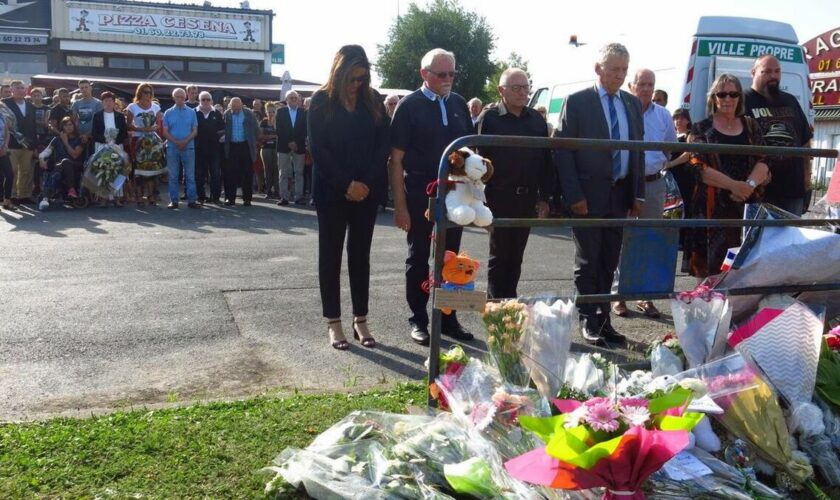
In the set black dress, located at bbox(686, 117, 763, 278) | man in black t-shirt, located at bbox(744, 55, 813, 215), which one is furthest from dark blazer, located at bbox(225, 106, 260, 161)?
black dress, located at bbox(686, 117, 763, 278)

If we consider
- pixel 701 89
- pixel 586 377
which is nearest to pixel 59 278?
pixel 586 377

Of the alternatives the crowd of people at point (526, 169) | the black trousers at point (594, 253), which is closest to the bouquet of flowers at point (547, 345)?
the crowd of people at point (526, 169)

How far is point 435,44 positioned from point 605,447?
54.5 meters

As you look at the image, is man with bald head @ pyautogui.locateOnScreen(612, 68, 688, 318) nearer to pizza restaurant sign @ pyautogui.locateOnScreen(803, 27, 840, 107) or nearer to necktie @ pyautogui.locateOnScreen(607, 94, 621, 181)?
necktie @ pyautogui.locateOnScreen(607, 94, 621, 181)

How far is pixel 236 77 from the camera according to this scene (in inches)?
1758

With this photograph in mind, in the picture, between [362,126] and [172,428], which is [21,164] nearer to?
[362,126]

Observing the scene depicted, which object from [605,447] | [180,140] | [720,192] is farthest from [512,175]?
[180,140]

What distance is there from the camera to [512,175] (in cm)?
590

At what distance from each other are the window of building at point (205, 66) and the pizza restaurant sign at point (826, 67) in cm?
3085

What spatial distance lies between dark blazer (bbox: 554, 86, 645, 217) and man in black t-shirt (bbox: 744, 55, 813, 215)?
1.32m

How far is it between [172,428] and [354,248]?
2103 millimetres

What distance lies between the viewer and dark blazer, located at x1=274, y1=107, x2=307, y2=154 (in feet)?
48.0

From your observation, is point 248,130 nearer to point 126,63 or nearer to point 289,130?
point 289,130

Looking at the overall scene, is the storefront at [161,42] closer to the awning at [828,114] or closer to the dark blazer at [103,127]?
the awning at [828,114]
